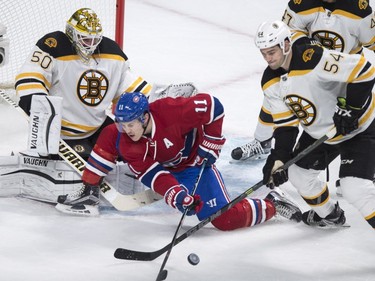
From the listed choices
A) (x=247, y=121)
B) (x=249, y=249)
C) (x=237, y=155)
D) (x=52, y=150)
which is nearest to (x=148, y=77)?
(x=247, y=121)

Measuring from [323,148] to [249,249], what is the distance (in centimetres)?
54

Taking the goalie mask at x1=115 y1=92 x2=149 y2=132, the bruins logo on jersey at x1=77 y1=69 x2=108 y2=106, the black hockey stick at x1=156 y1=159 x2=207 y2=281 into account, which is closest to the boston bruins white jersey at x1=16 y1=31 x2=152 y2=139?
the bruins logo on jersey at x1=77 y1=69 x2=108 y2=106

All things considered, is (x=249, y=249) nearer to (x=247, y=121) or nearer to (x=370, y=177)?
(x=370, y=177)

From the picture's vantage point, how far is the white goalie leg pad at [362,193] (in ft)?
12.5

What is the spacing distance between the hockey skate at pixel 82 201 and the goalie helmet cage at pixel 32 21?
1.41 meters

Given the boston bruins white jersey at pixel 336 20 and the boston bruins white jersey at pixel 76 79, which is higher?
the boston bruins white jersey at pixel 336 20

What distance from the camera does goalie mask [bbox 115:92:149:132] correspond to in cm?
389

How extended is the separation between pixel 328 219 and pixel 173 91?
3.08 ft

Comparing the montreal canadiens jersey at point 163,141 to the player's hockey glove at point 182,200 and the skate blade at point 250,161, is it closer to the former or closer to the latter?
the player's hockey glove at point 182,200

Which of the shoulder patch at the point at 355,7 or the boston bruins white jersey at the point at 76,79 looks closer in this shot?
the boston bruins white jersey at the point at 76,79

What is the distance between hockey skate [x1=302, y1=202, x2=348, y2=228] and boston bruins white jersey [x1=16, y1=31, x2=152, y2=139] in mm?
1043

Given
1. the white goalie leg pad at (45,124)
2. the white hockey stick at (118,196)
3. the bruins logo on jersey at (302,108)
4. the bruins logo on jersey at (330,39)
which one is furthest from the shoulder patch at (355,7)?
the white goalie leg pad at (45,124)

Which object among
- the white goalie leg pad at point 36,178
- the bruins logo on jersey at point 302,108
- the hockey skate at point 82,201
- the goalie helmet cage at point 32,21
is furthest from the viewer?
the goalie helmet cage at point 32,21

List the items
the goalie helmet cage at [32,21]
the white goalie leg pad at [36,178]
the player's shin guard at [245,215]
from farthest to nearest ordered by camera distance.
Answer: the goalie helmet cage at [32,21] → the white goalie leg pad at [36,178] → the player's shin guard at [245,215]
